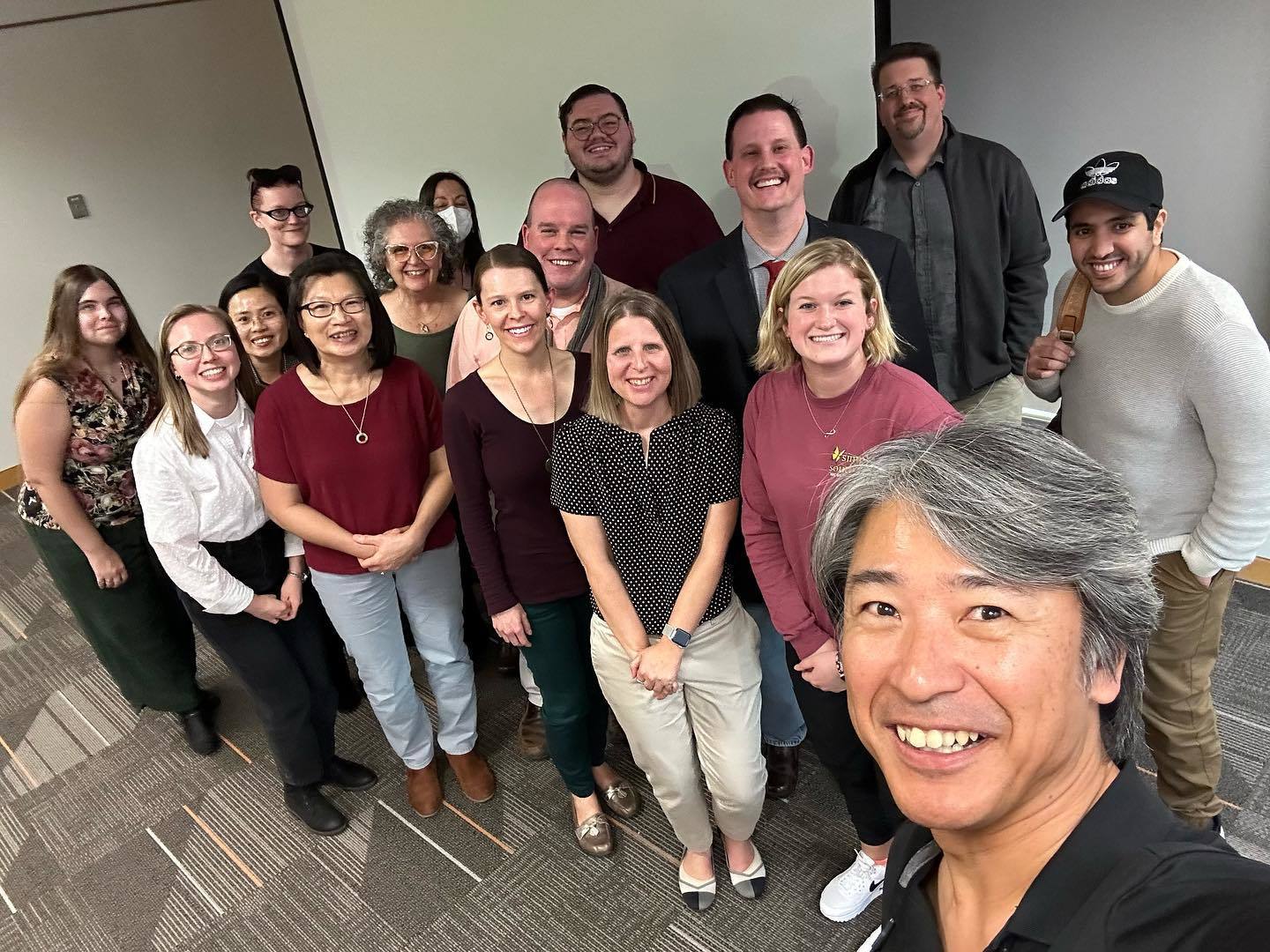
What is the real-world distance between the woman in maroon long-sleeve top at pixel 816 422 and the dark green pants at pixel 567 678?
570 millimetres

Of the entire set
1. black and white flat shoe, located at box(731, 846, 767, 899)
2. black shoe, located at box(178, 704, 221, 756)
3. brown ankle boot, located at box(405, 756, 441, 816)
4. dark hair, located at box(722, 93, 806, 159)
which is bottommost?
black and white flat shoe, located at box(731, 846, 767, 899)

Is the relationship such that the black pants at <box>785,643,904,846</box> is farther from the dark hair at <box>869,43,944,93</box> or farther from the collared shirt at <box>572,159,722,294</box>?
the dark hair at <box>869,43,944,93</box>

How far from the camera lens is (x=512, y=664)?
319 centimetres

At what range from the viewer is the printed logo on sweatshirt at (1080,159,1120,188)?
1703mm

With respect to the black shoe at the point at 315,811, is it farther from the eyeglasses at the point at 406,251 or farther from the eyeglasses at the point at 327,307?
the eyeglasses at the point at 406,251

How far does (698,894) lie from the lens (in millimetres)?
2143

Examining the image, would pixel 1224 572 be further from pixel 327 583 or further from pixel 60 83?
pixel 60 83

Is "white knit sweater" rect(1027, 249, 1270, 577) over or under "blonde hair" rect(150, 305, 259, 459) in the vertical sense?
under

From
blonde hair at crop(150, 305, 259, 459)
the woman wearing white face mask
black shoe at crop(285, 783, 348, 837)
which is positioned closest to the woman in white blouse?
blonde hair at crop(150, 305, 259, 459)

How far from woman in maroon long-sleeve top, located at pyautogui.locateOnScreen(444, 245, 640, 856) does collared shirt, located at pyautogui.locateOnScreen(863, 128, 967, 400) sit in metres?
1.15

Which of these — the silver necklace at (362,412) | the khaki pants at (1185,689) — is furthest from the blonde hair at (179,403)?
the khaki pants at (1185,689)

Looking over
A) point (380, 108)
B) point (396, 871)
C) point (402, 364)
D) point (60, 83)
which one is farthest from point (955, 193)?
point (60, 83)

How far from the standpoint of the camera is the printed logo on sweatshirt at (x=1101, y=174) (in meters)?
1.70

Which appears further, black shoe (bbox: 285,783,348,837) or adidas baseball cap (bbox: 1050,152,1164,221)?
black shoe (bbox: 285,783,348,837)
